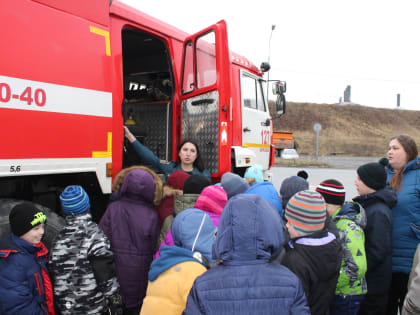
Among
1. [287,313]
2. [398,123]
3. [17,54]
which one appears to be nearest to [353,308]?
[287,313]

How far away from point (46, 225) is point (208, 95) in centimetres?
242

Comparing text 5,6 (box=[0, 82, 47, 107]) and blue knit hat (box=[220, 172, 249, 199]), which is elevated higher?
text 5,6 (box=[0, 82, 47, 107])

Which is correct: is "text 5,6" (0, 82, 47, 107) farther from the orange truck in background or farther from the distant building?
the distant building

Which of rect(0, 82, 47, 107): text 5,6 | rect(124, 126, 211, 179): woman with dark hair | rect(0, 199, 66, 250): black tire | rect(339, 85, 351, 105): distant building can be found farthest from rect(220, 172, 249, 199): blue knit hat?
rect(339, 85, 351, 105): distant building

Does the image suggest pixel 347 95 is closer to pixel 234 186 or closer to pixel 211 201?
pixel 234 186

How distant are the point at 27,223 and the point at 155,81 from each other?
3.44 metres

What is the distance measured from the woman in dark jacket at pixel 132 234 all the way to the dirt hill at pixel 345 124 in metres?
45.9

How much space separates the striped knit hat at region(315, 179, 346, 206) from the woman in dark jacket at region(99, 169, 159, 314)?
1326 millimetres

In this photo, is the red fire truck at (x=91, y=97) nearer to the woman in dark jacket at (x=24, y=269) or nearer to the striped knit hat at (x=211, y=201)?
the woman in dark jacket at (x=24, y=269)

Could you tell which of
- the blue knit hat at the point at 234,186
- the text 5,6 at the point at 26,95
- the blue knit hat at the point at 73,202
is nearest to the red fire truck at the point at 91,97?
the text 5,6 at the point at 26,95

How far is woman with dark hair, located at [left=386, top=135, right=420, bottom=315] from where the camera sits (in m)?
2.58

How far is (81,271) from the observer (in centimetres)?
212

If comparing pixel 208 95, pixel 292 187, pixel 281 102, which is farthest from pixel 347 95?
pixel 292 187

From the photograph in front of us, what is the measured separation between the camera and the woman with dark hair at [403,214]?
2580 millimetres
